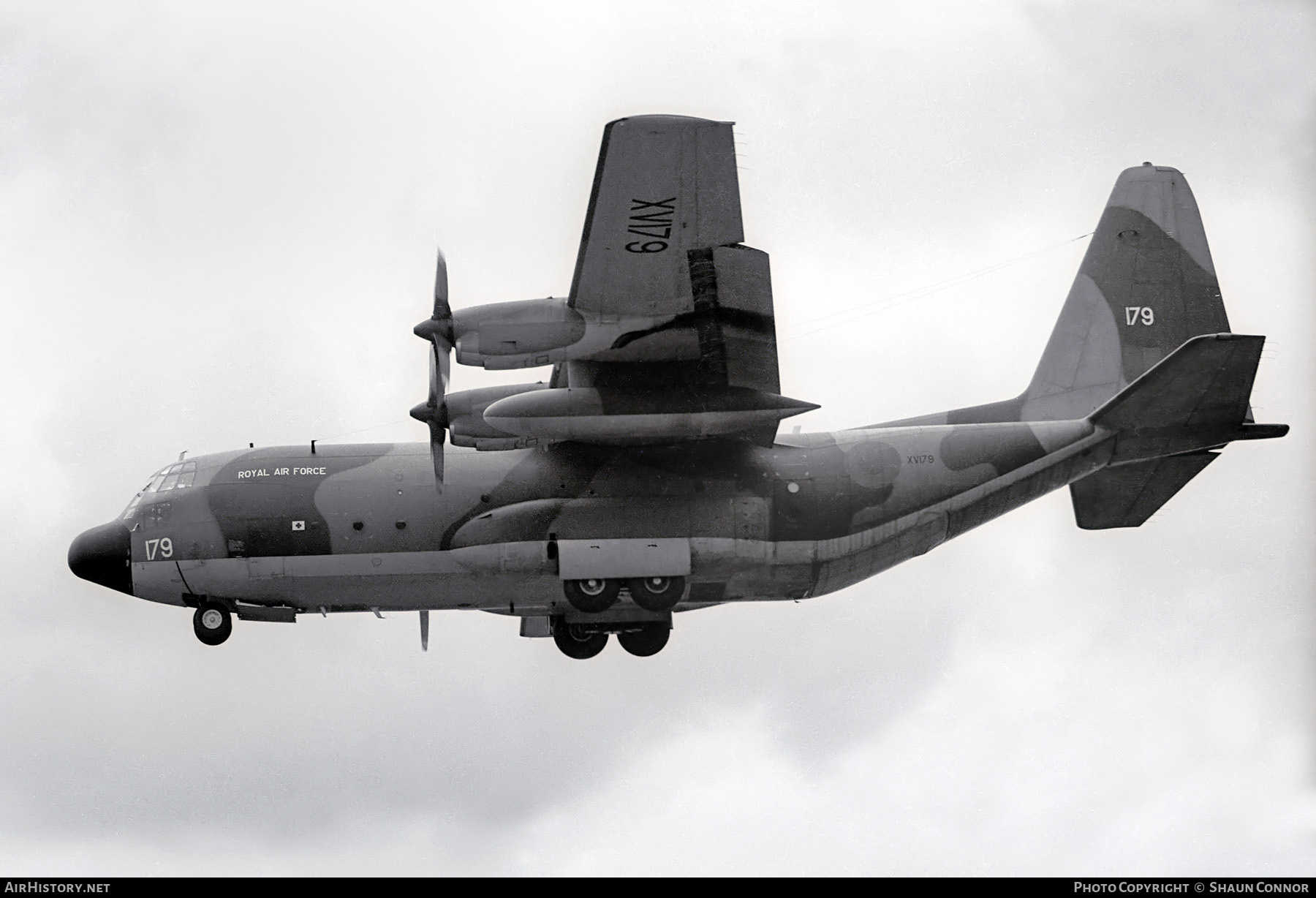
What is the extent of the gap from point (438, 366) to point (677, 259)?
11.3 ft

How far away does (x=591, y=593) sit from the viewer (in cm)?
2162

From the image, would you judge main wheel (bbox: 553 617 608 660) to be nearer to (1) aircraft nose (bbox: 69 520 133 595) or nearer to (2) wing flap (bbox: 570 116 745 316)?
(2) wing flap (bbox: 570 116 745 316)

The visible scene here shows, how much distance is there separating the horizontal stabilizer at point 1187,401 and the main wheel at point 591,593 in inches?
267

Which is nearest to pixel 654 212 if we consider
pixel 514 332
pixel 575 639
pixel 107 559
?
pixel 514 332

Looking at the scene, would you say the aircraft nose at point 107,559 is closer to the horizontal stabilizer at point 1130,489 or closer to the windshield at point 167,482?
the windshield at point 167,482

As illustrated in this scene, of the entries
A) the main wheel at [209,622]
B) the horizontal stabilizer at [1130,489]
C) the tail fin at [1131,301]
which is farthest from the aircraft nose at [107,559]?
the horizontal stabilizer at [1130,489]

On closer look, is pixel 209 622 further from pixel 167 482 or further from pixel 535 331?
pixel 535 331

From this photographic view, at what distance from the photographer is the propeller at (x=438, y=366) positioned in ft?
65.3

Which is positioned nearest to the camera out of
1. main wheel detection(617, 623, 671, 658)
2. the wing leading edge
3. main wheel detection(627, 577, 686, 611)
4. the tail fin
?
the wing leading edge

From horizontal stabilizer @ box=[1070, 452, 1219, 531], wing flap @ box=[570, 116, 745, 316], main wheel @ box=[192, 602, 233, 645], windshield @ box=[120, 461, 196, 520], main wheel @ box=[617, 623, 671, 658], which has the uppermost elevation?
wing flap @ box=[570, 116, 745, 316]

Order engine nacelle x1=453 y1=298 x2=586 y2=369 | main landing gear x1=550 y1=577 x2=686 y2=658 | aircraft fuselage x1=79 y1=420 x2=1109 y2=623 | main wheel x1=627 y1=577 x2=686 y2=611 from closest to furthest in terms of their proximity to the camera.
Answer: engine nacelle x1=453 y1=298 x2=586 y2=369, main wheel x1=627 y1=577 x2=686 y2=611, aircraft fuselage x1=79 y1=420 x2=1109 y2=623, main landing gear x1=550 y1=577 x2=686 y2=658

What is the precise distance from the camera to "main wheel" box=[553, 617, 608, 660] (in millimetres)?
23516

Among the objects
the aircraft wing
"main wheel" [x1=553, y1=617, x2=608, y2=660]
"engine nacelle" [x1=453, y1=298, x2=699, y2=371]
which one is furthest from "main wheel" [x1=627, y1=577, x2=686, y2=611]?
"engine nacelle" [x1=453, y1=298, x2=699, y2=371]

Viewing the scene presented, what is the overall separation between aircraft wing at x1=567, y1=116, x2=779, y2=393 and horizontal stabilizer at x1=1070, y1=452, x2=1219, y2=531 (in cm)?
557
